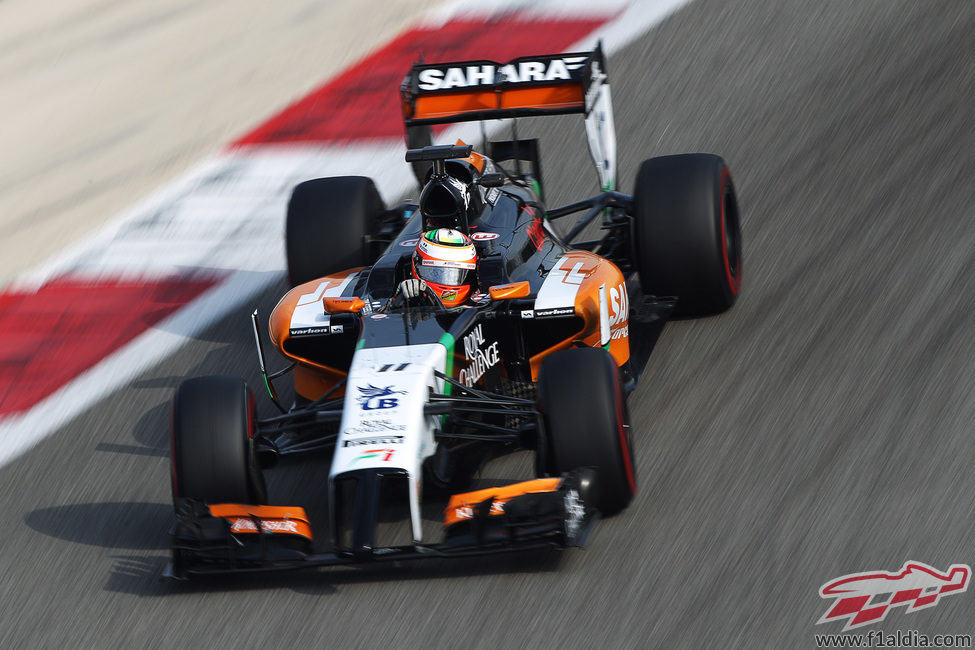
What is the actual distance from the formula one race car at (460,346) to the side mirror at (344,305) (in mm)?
15

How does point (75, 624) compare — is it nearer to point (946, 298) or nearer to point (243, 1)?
point (946, 298)

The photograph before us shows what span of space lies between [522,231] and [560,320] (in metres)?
0.93

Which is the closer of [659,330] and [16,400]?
[659,330]

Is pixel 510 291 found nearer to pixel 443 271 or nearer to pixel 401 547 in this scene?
pixel 443 271

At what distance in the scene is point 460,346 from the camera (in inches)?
311

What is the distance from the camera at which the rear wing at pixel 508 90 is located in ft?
31.4

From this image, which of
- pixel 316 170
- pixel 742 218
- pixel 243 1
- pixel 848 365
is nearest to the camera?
pixel 848 365

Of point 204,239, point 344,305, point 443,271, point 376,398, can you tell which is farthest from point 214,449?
point 204,239

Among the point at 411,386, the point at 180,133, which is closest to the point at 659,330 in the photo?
the point at 411,386

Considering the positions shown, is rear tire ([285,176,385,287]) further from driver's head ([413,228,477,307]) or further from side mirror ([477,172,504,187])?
driver's head ([413,228,477,307])

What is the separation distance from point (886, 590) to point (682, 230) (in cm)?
322

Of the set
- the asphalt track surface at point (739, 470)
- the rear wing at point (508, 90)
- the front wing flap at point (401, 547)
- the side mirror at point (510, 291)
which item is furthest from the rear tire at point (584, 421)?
the rear wing at point (508, 90)

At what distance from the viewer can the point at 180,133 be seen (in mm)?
14789

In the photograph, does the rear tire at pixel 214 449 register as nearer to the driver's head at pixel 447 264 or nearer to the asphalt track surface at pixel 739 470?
the asphalt track surface at pixel 739 470
